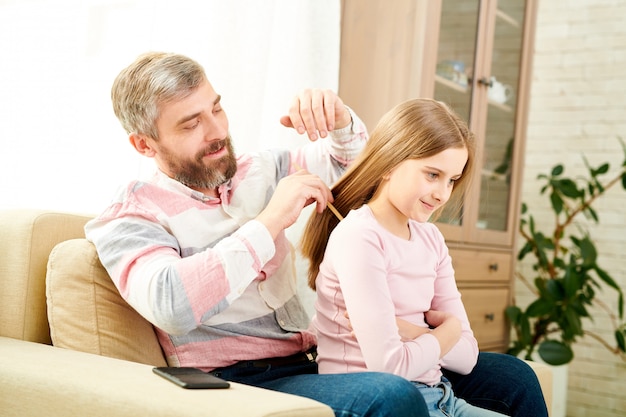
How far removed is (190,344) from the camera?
141cm

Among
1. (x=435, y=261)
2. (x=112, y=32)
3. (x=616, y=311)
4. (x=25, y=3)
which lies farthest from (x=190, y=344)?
(x=616, y=311)

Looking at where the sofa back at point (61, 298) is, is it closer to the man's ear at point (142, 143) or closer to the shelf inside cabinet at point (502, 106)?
the man's ear at point (142, 143)

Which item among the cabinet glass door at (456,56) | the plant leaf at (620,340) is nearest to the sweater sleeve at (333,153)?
the cabinet glass door at (456,56)

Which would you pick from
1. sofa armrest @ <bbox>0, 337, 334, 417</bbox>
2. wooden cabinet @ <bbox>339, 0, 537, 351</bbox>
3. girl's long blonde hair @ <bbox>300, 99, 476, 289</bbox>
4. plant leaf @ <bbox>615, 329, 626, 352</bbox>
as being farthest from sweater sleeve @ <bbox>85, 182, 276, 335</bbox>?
plant leaf @ <bbox>615, 329, 626, 352</bbox>

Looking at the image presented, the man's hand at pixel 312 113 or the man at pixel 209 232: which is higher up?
the man's hand at pixel 312 113

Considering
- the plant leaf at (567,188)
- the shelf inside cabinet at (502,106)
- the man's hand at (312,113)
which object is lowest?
the plant leaf at (567,188)

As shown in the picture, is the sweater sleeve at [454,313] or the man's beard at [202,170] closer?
the sweater sleeve at [454,313]

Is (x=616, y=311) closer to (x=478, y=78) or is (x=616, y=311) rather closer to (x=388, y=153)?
(x=478, y=78)

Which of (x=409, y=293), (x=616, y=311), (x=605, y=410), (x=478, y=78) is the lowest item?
(x=605, y=410)

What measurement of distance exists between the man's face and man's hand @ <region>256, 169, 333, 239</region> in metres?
0.17

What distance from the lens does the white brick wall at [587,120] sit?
12.5 ft

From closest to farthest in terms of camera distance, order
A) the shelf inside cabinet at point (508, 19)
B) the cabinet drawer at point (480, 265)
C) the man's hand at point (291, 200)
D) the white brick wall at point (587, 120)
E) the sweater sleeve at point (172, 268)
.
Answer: the sweater sleeve at point (172, 268), the man's hand at point (291, 200), the cabinet drawer at point (480, 265), the shelf inside cabinet at point (508, 19), the white brick wall at point (587, 120)

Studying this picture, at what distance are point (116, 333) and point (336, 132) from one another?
2.05 feet

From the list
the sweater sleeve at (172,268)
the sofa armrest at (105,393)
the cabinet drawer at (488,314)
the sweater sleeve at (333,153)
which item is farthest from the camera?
the cabinet drawer at (488,314)
